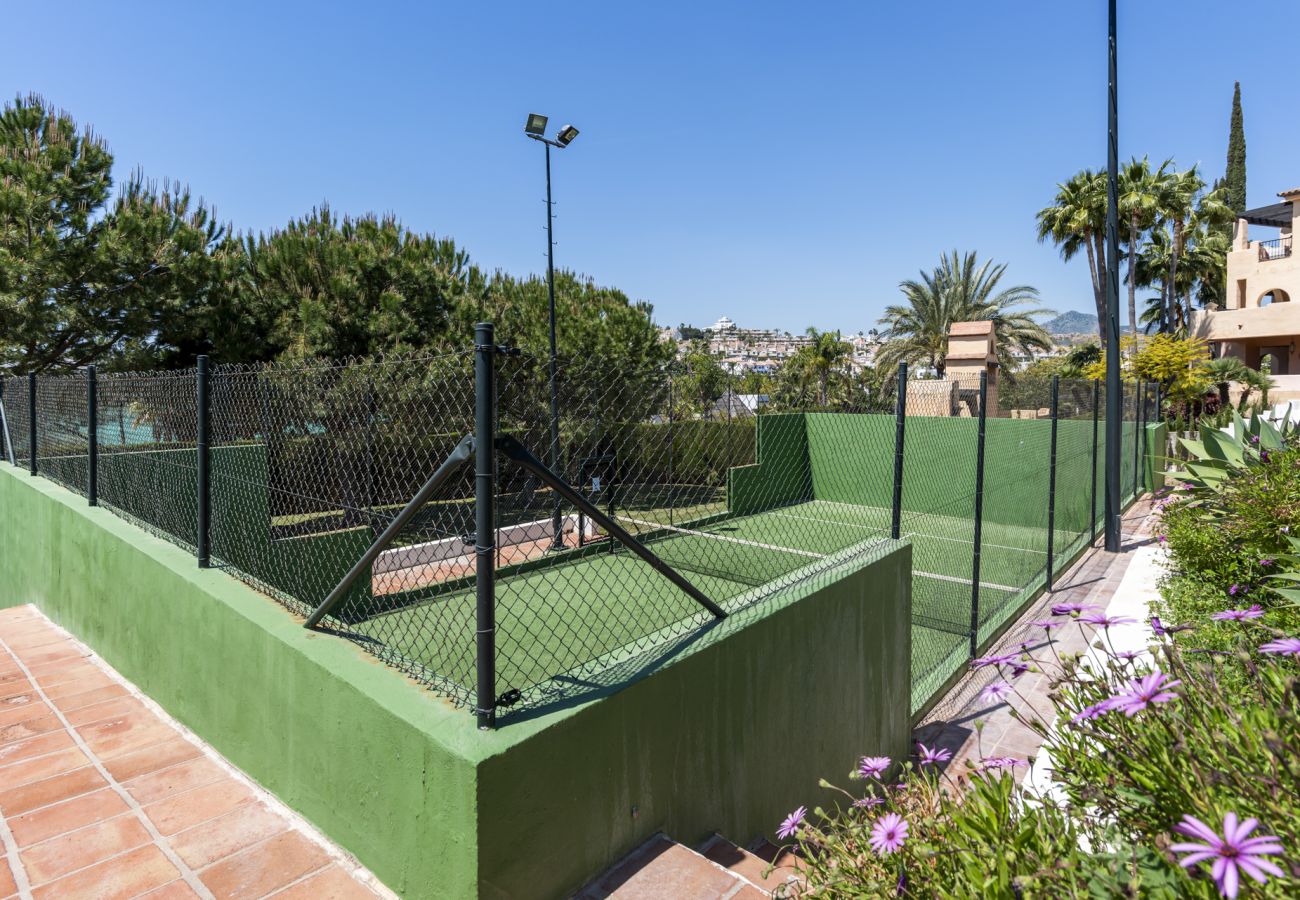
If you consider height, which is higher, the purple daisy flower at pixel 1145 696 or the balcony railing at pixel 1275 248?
the balcony railing at pixel 1275 248

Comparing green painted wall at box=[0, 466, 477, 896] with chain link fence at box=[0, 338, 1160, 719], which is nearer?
green painted wall at box=[0, 466, 477, 896]

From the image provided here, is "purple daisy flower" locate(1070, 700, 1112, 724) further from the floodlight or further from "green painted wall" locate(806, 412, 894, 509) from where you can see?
"green painted wall" locate(806, 412, 894, 509)

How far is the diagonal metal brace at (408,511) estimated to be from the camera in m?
1.94

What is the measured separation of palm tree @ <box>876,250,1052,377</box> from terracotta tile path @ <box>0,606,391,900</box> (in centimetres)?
2879

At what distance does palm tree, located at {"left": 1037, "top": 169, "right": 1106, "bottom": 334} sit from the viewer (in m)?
26.8

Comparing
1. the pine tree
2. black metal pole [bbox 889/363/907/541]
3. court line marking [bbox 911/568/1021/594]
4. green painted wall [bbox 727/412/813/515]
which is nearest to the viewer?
black metal pole [bbox 889/363/907/541]

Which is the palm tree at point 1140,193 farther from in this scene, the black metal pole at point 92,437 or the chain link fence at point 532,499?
the black metal pole at point 92,437

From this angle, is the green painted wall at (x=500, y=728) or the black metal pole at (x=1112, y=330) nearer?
the green painted wall at (x=500, y=728)

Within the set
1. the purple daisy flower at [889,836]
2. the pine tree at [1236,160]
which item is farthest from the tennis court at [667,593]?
the pine tree at [1236,160]

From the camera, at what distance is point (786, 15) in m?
9.44

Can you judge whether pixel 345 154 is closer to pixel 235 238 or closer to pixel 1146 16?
pixel 235 238

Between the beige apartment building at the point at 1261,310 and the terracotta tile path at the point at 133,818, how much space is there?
111ft

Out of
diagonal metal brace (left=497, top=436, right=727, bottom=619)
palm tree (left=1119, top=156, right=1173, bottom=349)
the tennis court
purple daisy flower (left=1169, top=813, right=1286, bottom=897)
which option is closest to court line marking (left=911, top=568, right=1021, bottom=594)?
the tennis court

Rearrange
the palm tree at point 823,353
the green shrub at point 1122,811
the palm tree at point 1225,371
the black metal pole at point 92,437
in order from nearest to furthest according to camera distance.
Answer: the green shrub at point 1122,811
the black metal pole at point 92,437
the palm tree at point 1225,371
the palm tree at point 823,353
